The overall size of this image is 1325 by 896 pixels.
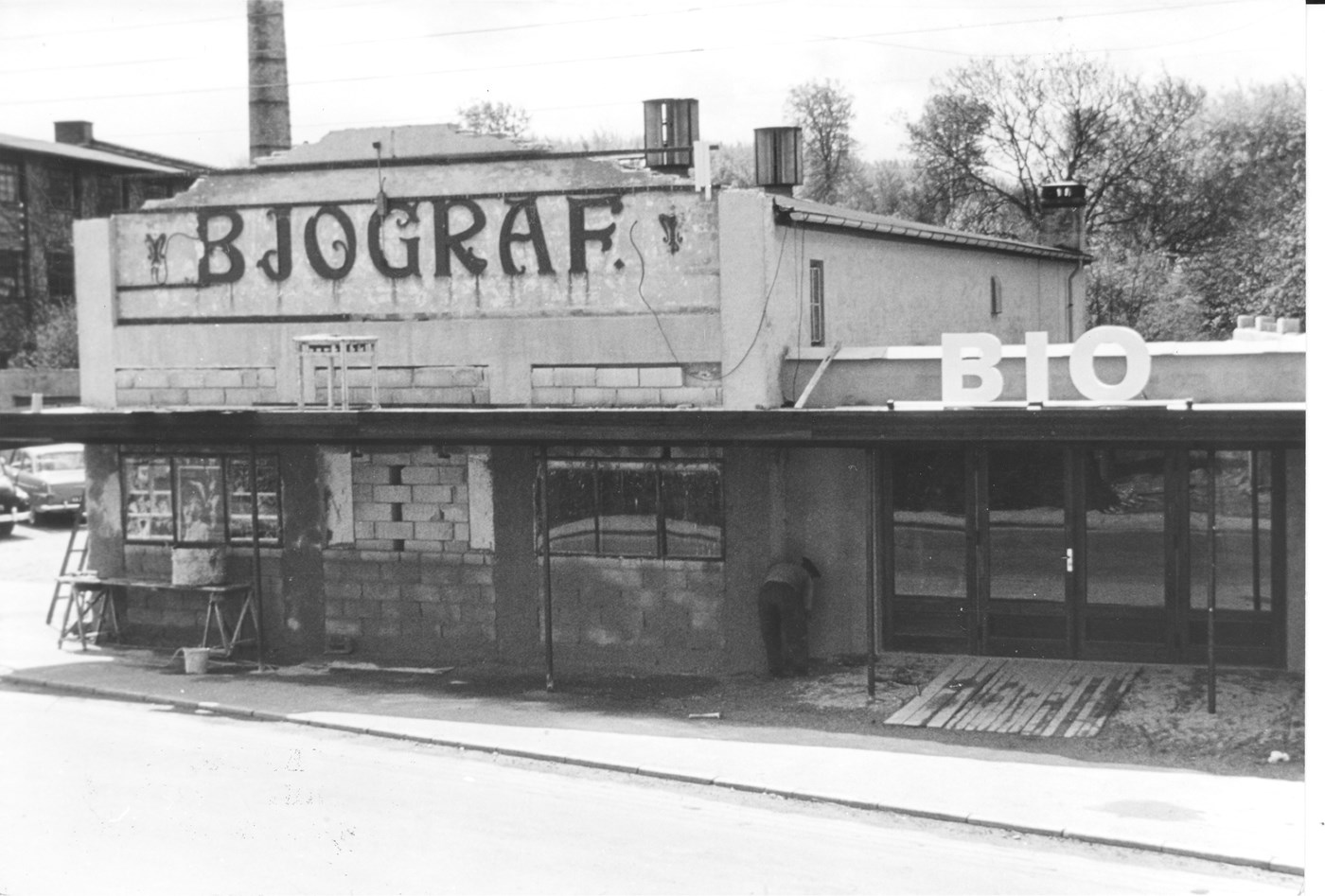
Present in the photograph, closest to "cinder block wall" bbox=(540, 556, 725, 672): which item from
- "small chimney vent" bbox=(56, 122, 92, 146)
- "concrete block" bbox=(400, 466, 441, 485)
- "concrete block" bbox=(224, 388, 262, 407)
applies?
"concrete block" bbox=(400, 466, 441, 485)

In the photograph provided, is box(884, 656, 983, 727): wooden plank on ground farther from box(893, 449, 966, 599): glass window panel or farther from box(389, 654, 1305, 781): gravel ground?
box(893, 449, 966, 599): glass window panel

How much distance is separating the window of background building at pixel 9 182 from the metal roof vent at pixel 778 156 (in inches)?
1317

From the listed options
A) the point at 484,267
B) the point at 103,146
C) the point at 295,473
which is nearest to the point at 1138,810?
the point at 484,267

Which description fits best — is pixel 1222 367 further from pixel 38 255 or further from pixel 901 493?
pixel 38 255

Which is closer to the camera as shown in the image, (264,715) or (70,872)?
(70,872)

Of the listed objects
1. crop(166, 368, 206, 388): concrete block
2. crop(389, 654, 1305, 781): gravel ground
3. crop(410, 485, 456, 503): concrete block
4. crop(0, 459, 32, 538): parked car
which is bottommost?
crop(389, 654, 1305, 781): gravel ground

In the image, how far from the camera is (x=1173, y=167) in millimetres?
47500

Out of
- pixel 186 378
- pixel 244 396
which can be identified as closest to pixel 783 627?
pixel 244 396

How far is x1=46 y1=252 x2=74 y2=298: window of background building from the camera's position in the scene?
176ft

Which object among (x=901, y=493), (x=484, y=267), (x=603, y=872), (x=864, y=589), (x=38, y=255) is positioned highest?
(x=38, y=255)

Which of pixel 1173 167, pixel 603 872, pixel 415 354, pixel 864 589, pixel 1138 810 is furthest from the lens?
pixel 1173 167

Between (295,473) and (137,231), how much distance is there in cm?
439

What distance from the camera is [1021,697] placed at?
653 inches

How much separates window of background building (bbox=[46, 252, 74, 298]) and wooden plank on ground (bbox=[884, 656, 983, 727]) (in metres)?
43.0
